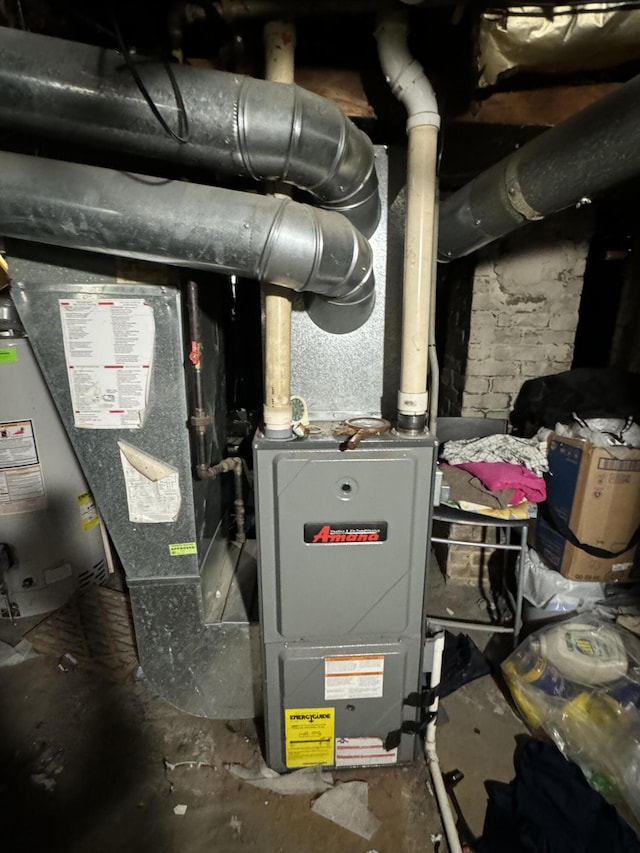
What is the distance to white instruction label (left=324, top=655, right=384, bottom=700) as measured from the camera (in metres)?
1.16

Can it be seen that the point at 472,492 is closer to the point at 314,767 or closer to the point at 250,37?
the point at 314,767

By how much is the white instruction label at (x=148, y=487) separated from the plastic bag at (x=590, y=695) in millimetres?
1402

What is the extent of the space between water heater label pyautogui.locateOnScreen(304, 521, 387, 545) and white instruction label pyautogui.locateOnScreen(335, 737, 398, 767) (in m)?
0.68

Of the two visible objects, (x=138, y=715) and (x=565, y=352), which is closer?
(x=138, y=715)

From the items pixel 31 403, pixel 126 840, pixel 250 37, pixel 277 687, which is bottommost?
pixel 126 840

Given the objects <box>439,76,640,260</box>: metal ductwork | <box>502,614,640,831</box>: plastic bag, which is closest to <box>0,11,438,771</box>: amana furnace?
<box>439,76,640,260</box>: metal ductwork

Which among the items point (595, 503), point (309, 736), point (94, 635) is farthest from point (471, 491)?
Result: point (94, 635)

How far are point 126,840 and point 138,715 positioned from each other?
1.23 ft

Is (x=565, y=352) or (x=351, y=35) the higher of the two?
(x=351, y=35)

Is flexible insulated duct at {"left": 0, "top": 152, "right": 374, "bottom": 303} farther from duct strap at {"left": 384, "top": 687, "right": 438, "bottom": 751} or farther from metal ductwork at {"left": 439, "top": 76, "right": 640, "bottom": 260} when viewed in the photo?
duct strap at {"left": 384, "top": 687, "right": 438, "bottom": 751}

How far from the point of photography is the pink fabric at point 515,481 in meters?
1.58

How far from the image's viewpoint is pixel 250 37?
102 centimetres

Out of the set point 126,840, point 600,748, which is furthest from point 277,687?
point 600,748

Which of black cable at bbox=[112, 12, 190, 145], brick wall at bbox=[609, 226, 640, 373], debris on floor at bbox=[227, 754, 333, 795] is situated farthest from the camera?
brick wall at bbox=[609, 226, 640, 373]
